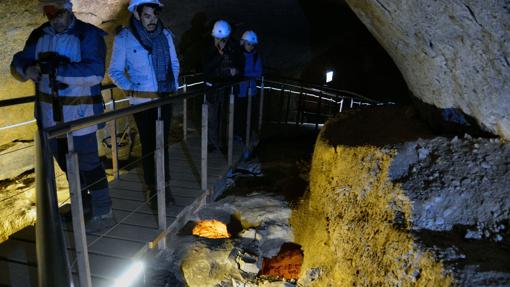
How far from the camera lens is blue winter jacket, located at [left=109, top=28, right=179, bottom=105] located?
329 centimetres

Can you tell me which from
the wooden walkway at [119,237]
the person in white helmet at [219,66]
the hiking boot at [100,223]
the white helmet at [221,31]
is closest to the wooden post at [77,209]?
the wooden walkway at [119,237]

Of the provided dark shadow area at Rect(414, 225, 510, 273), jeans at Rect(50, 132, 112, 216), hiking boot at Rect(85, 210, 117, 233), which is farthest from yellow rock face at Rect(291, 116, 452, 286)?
jeans at Rect(50, 132, 112, 216)

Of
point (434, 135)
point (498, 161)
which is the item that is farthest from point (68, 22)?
point (498, 161)

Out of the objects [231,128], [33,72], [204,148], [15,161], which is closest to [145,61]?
[33,72]

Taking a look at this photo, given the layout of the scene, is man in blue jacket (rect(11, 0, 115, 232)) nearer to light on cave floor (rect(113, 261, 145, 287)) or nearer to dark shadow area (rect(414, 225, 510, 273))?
light on cave floor (rect(113, 261, 145, 287))

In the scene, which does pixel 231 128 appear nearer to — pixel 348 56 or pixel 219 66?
pixel 219 66

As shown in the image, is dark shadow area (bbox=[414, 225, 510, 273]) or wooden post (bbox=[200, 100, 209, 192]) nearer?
dark shadow area (bbox=[414, 225, 510, 273])

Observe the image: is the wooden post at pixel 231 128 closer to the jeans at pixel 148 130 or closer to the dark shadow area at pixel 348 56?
the jeans at pixel 148 130

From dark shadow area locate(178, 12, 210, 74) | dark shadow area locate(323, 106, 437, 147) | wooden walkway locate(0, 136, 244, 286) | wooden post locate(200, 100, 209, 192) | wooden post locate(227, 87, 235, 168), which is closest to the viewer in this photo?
wooden walkway locate(0, 136, 244, 286)

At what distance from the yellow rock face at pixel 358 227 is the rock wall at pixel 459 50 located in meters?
0.68

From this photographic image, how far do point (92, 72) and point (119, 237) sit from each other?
139 cm

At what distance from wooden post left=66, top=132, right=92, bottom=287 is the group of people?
1.39ft

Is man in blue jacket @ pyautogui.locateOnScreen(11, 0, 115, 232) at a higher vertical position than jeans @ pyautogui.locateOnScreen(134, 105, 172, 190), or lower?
higher

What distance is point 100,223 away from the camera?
328cm
